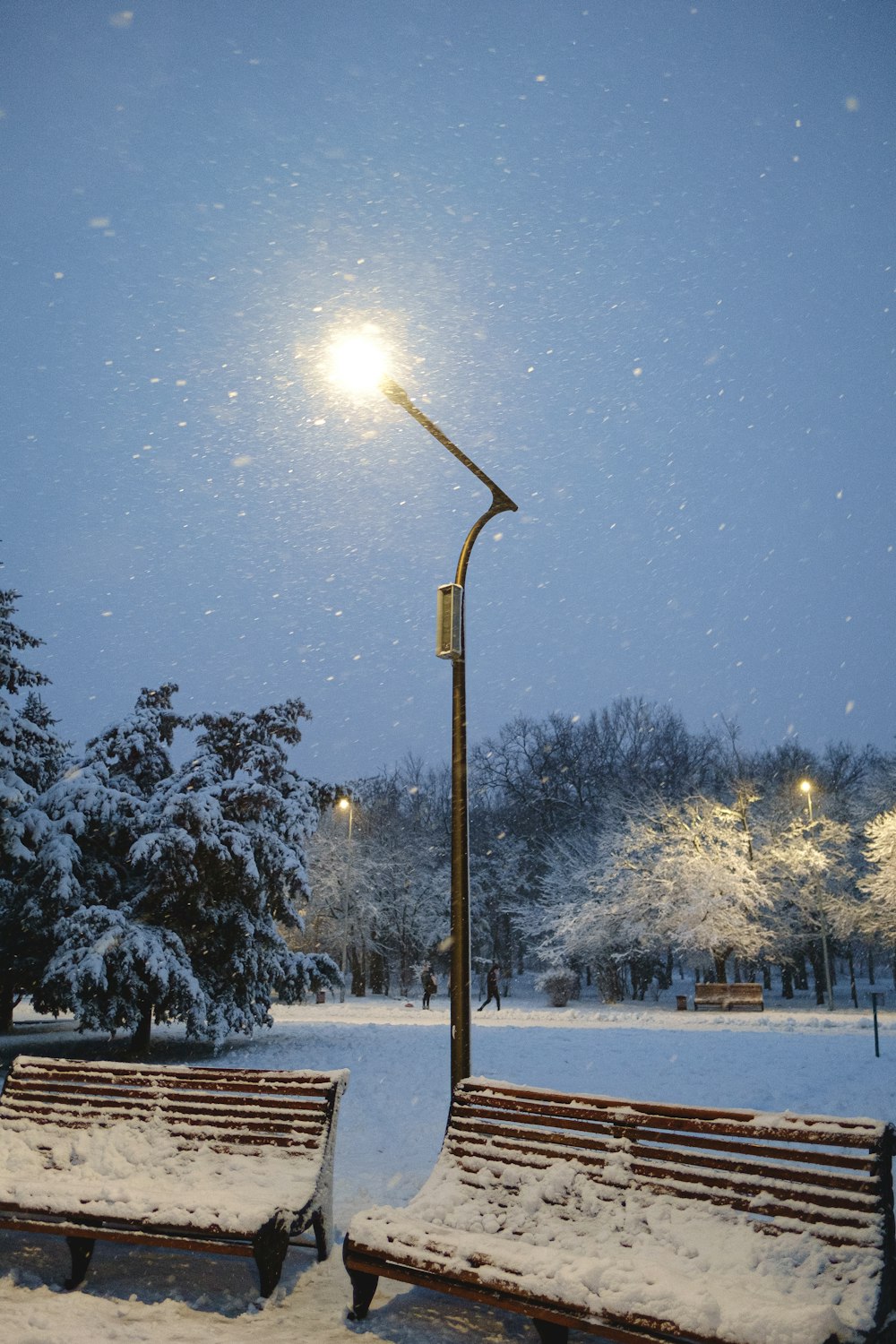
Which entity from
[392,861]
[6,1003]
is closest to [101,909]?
[6,1003]

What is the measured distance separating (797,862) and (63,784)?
2775cm

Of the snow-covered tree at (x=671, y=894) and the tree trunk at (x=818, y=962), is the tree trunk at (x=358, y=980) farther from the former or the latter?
the tree trunk at (x=818, y=962)

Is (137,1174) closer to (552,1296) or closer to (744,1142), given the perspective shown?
(552,1296)

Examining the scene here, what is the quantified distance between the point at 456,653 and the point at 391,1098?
6.91m

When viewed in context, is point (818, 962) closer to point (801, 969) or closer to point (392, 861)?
point (801, 969)

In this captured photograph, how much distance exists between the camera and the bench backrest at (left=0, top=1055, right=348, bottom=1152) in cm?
567

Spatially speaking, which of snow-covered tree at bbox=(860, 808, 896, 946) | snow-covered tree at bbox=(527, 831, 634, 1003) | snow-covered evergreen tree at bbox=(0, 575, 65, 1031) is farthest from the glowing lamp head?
snow-covered tree at bbox=(527, 831, 634, 1003)

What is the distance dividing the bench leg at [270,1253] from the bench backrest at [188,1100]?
746 mm

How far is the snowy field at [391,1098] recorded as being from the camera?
4.44 m

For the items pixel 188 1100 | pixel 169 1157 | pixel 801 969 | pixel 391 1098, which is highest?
pixel 188 1100

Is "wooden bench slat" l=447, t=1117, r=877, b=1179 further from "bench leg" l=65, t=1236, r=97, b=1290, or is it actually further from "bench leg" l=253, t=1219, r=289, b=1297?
"bench leg" l=65, t=1236, r=97, b=1290

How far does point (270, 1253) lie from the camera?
4719 mm

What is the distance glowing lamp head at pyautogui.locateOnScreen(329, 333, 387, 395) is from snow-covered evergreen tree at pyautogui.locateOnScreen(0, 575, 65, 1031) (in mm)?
8819

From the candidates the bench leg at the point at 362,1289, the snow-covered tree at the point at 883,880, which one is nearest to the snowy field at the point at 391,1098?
the bench leg at the point at 362,1289
